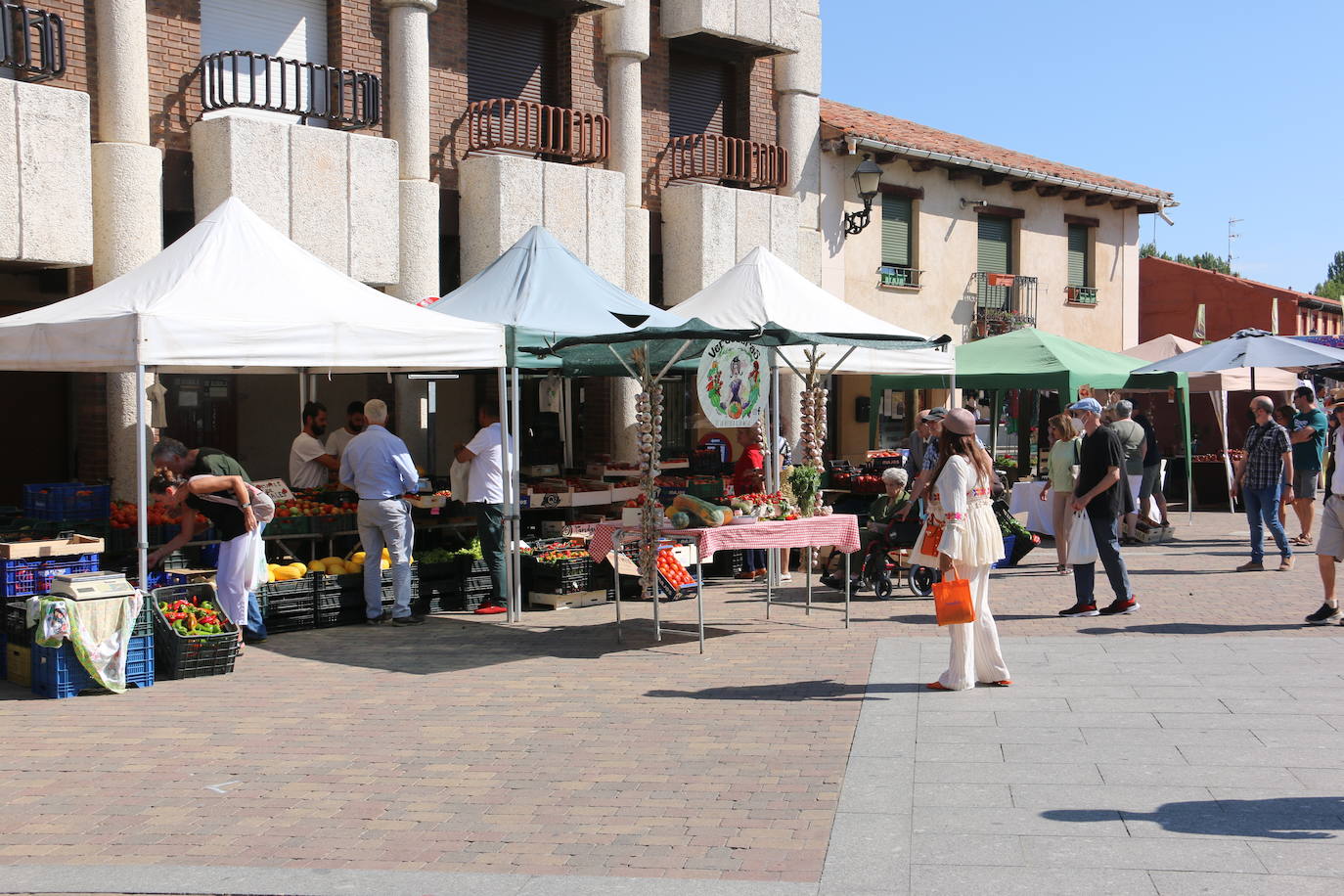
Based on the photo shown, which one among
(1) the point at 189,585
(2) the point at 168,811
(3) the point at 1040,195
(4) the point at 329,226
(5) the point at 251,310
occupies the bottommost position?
(2) the point at 168,811

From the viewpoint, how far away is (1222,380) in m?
20.6

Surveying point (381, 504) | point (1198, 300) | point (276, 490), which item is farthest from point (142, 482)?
point (1198, 300)

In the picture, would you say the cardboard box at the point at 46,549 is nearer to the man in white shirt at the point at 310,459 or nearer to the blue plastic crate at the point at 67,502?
the blue plastic crate at the point at 67,502

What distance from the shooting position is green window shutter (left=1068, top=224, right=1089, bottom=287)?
2780 cm

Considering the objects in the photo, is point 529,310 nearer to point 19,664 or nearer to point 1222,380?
point 19,664

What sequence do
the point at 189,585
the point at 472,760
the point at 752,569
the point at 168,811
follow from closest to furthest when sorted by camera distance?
the point at 168,811 → the point at 472,760 → the point at 189,585 → the point at 752,569

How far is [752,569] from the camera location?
14.4 m

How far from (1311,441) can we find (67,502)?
12.8m

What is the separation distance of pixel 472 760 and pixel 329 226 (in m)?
9.23

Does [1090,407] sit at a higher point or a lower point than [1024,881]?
higher

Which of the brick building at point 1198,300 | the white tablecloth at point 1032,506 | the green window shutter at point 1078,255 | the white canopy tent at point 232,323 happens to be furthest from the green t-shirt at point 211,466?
the brick building at point 1198,300

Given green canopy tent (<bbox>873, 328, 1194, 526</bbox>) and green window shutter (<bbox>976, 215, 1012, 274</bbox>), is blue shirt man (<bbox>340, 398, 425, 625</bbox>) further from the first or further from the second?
green window shutter (<bbox>976, 215, 1012, 274</bbox>)

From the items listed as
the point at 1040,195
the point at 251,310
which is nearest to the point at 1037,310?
the point at 1040,195

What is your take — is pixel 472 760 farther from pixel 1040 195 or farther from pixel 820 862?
pixel 1040 195
